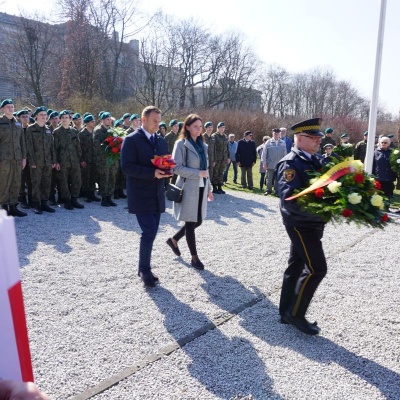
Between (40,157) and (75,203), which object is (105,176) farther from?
(40,157)

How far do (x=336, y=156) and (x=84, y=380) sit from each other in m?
2.89

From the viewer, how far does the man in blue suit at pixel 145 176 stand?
4680 millimetres

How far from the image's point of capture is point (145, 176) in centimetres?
463

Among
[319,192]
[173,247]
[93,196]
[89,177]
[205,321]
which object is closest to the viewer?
[319,192]

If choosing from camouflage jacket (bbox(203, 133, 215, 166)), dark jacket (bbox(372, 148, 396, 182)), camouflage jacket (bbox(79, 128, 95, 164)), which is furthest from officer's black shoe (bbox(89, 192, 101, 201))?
dark jacket (bbox(372, 148, 396, 182))

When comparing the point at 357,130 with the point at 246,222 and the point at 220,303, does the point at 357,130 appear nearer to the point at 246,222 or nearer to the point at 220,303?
the point at 246,222

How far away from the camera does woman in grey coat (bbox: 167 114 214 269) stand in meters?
5.24

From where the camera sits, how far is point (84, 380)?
304 centimetres

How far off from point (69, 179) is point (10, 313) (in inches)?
370

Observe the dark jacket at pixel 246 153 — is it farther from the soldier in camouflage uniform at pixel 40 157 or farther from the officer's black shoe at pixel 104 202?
the soldier in camouflage uniform at pixel 40 157

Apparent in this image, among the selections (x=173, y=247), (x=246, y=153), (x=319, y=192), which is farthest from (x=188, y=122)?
(x=246, y=153)

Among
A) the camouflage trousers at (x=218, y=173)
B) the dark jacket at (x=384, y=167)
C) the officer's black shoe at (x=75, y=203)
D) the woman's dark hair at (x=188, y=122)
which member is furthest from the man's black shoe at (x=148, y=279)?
the dark jacket at (x=384, y=167)

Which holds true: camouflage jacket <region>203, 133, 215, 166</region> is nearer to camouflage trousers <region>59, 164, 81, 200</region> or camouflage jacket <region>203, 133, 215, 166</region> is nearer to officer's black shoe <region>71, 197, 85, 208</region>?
camouflage trousers <region>59, 164, 81, 200</region>

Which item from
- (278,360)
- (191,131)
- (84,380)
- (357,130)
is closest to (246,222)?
(191,131)
